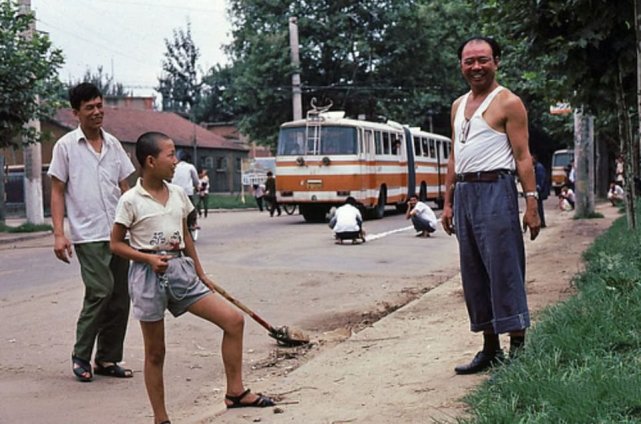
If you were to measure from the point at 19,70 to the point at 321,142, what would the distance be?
8128 millimetres

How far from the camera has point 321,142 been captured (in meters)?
24.9

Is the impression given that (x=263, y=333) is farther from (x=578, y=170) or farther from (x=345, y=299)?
(x=578, y=170)

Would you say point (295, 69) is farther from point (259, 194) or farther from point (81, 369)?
point (81, 369)

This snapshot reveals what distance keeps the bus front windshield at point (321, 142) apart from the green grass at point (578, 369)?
733 inches

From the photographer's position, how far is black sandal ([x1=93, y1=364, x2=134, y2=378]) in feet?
21.5

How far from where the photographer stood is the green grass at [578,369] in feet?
12.6

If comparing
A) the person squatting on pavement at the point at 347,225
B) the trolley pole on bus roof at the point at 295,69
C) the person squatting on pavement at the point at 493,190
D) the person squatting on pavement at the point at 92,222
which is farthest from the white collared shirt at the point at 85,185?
the trolley pole on bus roof at the point at 295,69

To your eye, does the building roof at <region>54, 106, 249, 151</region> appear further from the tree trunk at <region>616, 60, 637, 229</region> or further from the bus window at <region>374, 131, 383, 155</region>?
the tree trunk at <region>616, 60, 637, 229</region>

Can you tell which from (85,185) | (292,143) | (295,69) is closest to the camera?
(85,185)

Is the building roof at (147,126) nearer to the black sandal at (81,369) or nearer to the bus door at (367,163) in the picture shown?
the bus door at (367,163)

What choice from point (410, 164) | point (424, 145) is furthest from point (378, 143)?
point (424, 145)

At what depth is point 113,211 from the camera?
6543 mm

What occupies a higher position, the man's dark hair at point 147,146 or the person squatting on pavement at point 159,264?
the man's dark hair at point 147,146

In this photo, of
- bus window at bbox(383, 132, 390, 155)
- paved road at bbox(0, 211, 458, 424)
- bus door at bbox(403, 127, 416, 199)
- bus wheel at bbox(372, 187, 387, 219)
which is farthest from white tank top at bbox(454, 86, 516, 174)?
bus door at bbox(403, 127, 416, 199)
